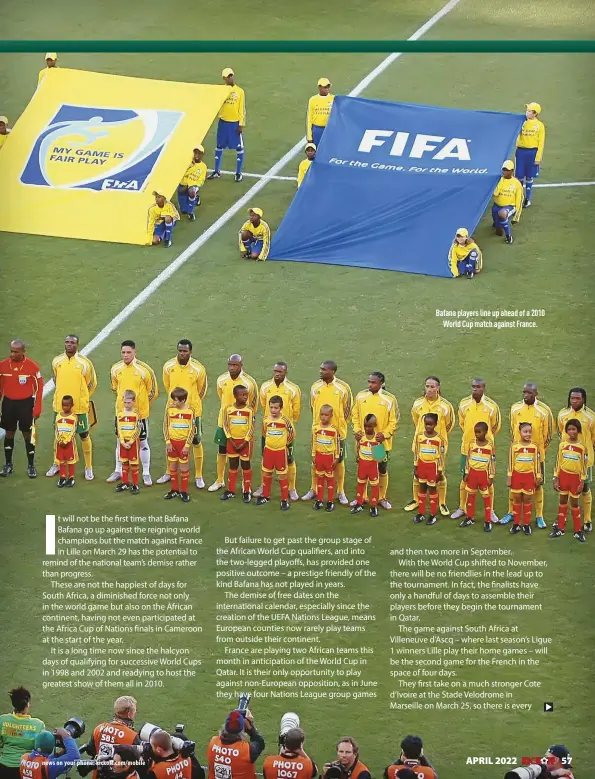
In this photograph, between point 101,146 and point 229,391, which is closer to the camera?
point 229,391

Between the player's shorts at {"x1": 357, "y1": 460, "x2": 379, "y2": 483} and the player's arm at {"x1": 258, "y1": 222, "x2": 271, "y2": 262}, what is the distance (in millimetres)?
3427

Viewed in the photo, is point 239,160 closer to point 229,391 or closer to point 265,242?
point 265,242

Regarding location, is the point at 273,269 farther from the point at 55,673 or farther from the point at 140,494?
the point at 55,673

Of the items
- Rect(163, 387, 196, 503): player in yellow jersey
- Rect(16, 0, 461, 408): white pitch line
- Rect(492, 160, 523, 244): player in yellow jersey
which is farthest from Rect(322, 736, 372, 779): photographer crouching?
Rect(492, 160, 523, 244): player in yellow jersey

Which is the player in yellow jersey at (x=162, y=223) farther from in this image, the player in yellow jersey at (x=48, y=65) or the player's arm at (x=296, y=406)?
the player's arm at (x=296, y=406)

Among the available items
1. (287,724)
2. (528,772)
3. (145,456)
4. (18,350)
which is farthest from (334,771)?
(145,456)

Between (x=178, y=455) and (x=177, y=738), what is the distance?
279cm

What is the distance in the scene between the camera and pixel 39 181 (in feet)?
39.6

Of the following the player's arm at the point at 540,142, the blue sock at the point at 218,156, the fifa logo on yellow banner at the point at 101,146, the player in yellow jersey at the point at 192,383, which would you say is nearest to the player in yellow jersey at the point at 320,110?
the blue sock at the point at 218,156

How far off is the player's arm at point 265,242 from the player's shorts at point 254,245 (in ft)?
0.13

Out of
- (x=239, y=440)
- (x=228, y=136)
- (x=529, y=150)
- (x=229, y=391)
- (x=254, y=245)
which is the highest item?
(x=228, y=136)

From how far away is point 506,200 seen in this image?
14.5 meters

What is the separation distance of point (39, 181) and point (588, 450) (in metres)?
4.53

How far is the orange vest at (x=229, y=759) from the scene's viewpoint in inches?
340
